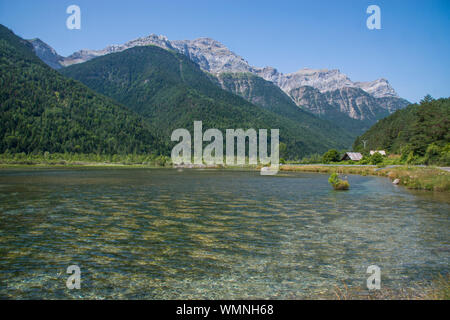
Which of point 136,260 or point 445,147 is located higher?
point 445,147

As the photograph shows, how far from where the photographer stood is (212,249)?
55.8ft

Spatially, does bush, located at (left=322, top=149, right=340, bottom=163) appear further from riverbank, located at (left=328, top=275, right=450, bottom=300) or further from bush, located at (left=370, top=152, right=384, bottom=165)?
riverbank, located at (left=328, top=275, right=450, bottom=300)

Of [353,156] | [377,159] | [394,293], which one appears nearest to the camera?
[394,293]

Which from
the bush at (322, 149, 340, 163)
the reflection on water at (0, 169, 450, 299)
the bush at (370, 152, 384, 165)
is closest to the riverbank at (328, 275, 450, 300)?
the reflection on water at (0, 169, 450, 299)

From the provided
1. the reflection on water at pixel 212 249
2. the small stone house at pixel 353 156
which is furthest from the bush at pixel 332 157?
the reflection on water at pixel 212 249

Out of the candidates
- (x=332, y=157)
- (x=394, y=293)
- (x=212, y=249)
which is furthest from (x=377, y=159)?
(x=394, y=293)

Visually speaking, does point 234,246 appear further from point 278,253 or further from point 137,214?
point 137,214

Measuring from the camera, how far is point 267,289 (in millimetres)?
11773

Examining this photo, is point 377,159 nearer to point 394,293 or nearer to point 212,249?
point 212,249

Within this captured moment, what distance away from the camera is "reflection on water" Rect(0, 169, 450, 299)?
12.1 m

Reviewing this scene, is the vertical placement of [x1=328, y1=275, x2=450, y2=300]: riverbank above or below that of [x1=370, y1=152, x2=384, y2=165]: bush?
below

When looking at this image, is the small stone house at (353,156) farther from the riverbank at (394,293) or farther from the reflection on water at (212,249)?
the riverbank at (394,293)

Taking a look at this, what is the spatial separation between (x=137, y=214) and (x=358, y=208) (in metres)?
20.1
